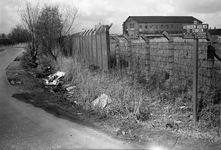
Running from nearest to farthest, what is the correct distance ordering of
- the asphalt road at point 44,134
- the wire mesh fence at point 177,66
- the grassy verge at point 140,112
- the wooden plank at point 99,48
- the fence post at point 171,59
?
the asphalt road at point 44,134 → the grassy verge at point 140,112 → the wire mesh fence at point 177,66 → the fence post at point 171,59 → the wooden plank at point 99,48

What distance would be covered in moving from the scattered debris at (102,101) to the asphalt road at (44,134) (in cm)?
118

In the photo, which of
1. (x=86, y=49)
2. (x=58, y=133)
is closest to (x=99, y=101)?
(x=58, y=133)

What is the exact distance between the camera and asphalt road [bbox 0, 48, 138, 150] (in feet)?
13.8

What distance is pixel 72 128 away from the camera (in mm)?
5133

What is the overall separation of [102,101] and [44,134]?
2.21 metres

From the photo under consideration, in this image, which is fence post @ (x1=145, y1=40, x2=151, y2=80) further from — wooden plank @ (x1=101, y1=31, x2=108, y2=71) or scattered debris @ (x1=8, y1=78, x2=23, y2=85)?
scattered debris @ (x1=8, y1=78, x2=23, y2=85)

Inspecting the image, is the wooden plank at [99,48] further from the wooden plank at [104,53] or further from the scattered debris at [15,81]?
the scattered debris at [15,81]

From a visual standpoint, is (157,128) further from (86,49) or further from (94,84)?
(86,49)

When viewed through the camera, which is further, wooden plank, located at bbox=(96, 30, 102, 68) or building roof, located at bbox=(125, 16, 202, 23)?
building roof, located at bbox=(125, 16, 202, 23)

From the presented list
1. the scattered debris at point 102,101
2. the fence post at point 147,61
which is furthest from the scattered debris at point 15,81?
the fence post at point 147,61

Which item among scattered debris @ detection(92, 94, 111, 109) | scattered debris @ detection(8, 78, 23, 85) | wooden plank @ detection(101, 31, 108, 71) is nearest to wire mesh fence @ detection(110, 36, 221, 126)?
wooden plank @ detection(101, 31, 108, 71)

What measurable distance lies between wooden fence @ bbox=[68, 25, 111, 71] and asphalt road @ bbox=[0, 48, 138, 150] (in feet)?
16.1

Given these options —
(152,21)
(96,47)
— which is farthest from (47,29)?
(152,21)

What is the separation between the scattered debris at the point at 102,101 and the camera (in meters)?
6.46
